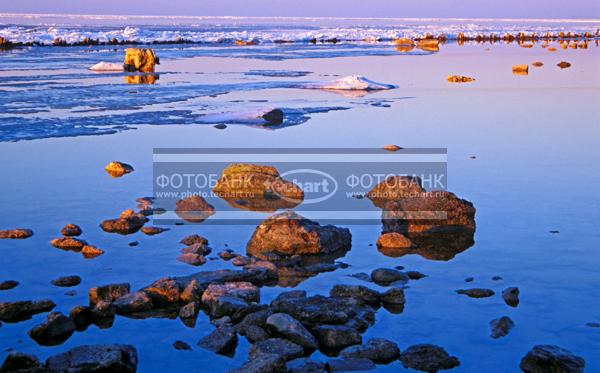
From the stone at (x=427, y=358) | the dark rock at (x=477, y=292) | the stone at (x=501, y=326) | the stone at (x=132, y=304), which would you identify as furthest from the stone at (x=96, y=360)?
the dark rock at (x=477, y=292)

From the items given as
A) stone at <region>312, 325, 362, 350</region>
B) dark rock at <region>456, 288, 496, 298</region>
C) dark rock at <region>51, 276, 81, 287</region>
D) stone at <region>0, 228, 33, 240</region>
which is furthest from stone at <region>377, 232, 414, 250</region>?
stone at <region>0, 228, 33, 240</region>

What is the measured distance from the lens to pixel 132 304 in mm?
7539

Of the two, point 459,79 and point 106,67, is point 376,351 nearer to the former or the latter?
point 459,79

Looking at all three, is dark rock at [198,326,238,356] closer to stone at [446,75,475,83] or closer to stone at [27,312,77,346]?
stone at [27,312,77,346]

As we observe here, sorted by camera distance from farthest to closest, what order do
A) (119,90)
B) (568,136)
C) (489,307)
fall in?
(119,90)
(568,136)
(489,307)

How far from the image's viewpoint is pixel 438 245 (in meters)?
9.83

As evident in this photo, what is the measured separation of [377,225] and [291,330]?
161 inches

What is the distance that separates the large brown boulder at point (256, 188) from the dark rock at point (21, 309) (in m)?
4.52

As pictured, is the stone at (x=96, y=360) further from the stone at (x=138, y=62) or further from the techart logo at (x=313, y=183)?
the stone at (x=138, y=62)

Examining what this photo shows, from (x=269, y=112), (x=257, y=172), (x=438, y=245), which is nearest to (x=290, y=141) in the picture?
(x=269, y=112)

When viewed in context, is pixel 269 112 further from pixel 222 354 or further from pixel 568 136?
pixel 222 354

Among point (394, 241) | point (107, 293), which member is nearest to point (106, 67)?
point (394, 241)

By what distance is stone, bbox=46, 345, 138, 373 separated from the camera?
6055 millimetres

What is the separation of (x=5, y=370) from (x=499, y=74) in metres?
30.8
